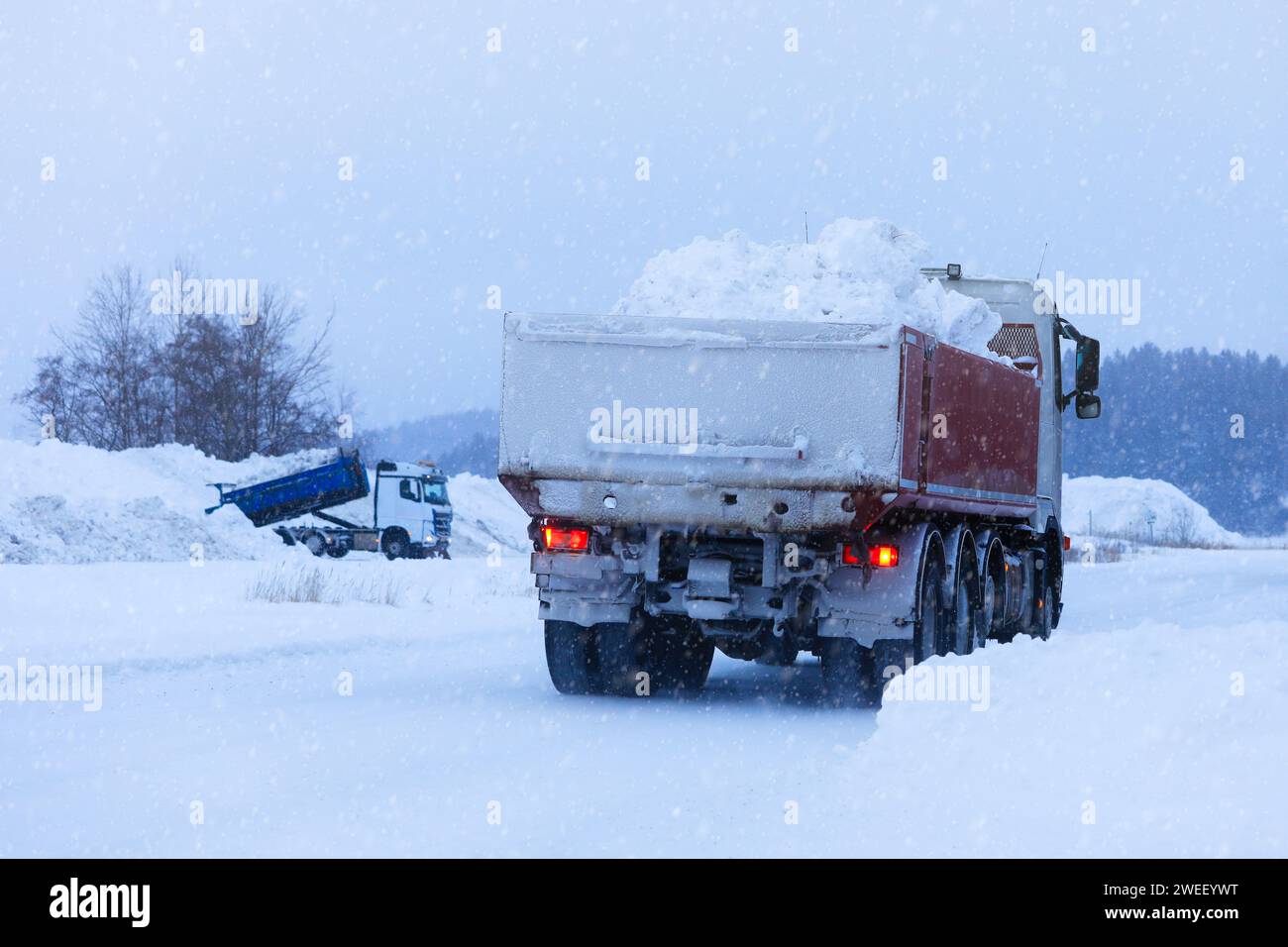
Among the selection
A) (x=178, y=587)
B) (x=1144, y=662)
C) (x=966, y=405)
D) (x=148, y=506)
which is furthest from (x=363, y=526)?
(x=1144, y=662)

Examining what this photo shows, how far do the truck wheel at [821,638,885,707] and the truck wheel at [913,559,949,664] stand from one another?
0.35 metres

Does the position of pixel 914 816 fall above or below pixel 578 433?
below

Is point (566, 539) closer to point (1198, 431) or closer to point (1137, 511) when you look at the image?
point (1137, 511)

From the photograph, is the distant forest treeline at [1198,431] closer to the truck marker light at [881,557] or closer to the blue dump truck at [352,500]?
the blue dump truck at [352,500]

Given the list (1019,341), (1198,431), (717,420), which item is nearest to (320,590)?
(1019,341)

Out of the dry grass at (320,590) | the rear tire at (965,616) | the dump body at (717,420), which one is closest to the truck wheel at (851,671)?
the dump body at (717,420)

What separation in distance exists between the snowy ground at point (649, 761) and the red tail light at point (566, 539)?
3.59 ft

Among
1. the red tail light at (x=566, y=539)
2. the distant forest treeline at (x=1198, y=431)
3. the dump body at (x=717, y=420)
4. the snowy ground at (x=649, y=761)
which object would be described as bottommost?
the snowy ground at (x=649, y=761)

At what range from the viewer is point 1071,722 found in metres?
8.51

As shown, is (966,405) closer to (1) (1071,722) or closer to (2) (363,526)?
(1) (1071,722)

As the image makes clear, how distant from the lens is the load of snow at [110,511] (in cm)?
3297

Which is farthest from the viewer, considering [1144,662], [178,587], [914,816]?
[178,587]

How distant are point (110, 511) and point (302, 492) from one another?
811 cm
